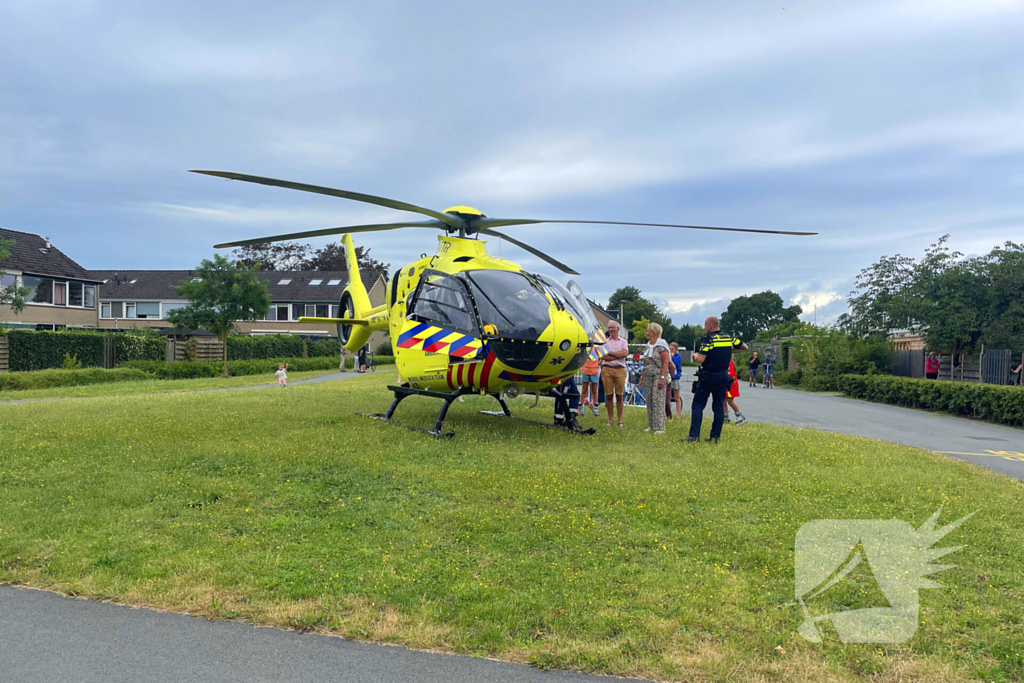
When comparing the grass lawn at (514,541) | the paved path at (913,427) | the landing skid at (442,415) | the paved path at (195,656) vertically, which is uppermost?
the landing skid at (442,415)

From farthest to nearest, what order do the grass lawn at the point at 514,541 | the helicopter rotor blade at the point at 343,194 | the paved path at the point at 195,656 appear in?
the helicopter rotor blade at the point at 343,194 < the grass lawn at the point at 514,541 < the paved path at the point at 195,656

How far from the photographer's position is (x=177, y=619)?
4.32 meters

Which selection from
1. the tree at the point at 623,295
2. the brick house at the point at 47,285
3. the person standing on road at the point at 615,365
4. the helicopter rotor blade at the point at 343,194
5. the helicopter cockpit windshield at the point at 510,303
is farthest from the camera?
the tree at the point at 623,295

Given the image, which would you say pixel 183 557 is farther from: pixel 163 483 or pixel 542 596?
pixel 542 596

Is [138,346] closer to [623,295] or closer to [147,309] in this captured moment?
[147,309]

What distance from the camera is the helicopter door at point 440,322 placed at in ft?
33.5

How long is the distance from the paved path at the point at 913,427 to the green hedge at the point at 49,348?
25.1 metres

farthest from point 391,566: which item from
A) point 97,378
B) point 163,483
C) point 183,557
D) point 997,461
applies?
point 97,378

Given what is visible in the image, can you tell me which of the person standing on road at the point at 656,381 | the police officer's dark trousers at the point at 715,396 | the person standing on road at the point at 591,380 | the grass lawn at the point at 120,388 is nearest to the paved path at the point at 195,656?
the police officer's dark trousers at the point at 715,396

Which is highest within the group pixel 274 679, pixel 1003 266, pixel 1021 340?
pixel 1003 266

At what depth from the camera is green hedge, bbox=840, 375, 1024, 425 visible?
57.4 feet

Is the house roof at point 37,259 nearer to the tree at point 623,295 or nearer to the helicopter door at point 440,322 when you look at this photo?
the helicopter door at point 440,322

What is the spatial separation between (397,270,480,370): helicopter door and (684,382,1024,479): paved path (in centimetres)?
797

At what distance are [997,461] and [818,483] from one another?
551cm
